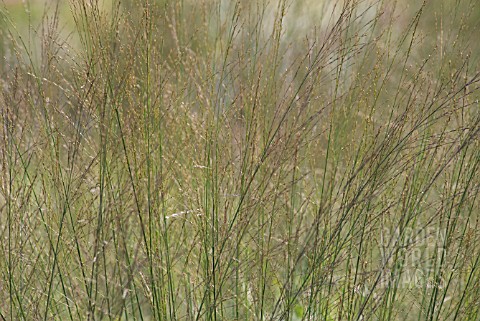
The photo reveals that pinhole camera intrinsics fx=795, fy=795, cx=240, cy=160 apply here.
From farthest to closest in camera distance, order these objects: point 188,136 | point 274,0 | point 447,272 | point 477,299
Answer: point 274,0
point 188,136
point 447,272
point 477,299

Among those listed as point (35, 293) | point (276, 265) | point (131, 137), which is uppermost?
point (131, 137)

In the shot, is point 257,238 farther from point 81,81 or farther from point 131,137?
point 81,81

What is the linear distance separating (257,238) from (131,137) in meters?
0.38

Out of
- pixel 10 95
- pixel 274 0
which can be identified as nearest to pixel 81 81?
pixel 10 95

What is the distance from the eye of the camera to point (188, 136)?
2188 millimetres

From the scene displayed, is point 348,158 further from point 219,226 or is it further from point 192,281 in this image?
point 192,281

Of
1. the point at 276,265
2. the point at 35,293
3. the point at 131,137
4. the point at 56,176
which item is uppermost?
the point at 131,137

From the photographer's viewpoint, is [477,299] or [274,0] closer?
[477,299]

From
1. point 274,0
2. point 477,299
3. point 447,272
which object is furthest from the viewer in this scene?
point 274,0

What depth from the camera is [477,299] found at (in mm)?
1745

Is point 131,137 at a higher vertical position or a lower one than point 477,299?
higher

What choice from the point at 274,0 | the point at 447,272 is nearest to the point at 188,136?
the point at 447,272

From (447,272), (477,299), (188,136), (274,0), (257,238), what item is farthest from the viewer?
(274,0)

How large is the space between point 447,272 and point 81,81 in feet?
3.38
